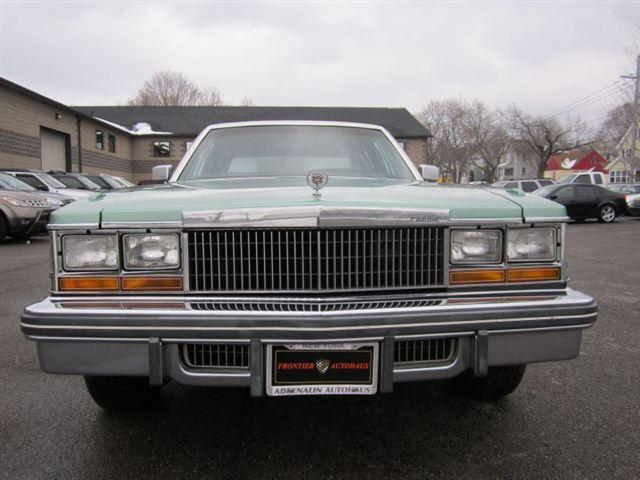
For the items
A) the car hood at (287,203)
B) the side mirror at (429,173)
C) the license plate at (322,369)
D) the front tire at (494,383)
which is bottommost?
the front tire at (494,383)

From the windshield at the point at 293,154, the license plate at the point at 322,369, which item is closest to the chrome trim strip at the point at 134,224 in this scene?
the license plate at the point at 322,369

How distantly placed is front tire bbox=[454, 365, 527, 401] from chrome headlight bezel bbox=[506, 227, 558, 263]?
24.0 inches

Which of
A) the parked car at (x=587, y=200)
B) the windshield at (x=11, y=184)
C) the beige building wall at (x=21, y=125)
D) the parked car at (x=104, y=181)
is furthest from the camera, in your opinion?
the beige building wall at (x=21, y=125)

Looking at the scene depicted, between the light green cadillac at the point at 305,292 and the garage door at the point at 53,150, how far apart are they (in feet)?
67.1

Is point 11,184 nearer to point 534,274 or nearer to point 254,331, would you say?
point 254,331

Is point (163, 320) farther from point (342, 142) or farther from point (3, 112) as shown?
point (3, 112)

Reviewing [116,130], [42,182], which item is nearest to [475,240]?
[42,182]

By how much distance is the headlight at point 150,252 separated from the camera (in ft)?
6.15

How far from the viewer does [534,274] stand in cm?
199

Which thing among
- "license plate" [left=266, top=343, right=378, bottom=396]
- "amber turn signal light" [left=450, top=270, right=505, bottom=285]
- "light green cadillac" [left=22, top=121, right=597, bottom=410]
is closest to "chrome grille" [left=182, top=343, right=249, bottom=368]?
"light green cadillac" [left=22, top=121, right=597, bottom=410]

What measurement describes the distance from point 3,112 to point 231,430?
1868 centimetres

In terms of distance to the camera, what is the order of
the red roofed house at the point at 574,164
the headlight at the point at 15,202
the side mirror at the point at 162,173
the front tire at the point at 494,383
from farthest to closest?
the red roofed house at the point at 574,164 → the headlight at the point at 15,202 → the side mirror at the point at 162,173 → the front tire at the point at 494,383

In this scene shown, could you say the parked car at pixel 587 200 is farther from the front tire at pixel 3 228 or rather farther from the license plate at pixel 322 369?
the license plate at pixel 322 369

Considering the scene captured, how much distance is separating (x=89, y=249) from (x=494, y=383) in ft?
6.44
